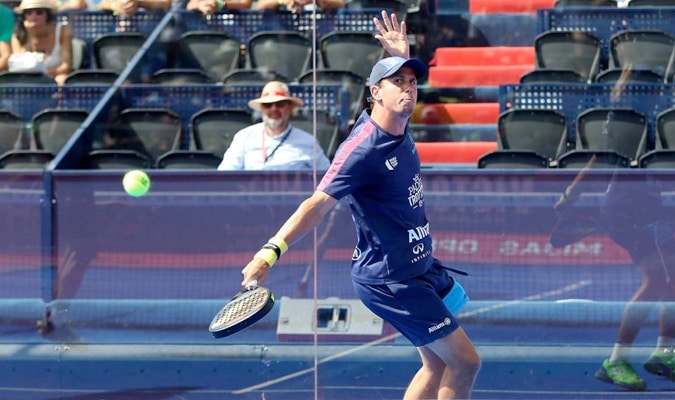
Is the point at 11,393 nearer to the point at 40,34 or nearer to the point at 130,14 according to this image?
the point at 40,34

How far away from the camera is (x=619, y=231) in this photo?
645 cm

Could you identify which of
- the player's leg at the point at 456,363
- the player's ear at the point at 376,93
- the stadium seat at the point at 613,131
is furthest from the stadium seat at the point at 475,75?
the player's leg at the point at 456,363

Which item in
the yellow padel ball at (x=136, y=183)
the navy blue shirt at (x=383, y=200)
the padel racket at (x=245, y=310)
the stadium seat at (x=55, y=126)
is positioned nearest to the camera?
the padel racket at (x=245, y=310)

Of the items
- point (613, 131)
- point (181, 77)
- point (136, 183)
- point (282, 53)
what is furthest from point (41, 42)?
point (613, 131)

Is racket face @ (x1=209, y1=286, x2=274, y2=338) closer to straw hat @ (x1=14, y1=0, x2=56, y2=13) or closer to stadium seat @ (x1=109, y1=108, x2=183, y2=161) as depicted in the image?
stadium seat @ (x1=109, y1=108, x2=183, y2=161)

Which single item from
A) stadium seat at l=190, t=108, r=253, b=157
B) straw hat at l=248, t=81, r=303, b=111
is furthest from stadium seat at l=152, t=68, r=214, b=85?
straw hat at l=248, t=81, r=303, b=111

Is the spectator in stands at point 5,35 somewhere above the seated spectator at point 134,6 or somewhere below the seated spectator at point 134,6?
below

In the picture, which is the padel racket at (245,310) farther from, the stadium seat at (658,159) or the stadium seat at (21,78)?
the stadium seat at (21,78)

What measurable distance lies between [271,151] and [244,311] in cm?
295

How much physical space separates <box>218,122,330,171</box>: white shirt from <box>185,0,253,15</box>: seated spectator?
2534mm

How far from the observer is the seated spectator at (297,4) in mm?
9844

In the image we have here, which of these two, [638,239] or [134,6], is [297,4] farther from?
[638,239]

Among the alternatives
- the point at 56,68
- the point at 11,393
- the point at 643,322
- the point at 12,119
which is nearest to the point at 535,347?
the point at 643,322

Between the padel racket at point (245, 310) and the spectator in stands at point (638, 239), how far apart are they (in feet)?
7.40
